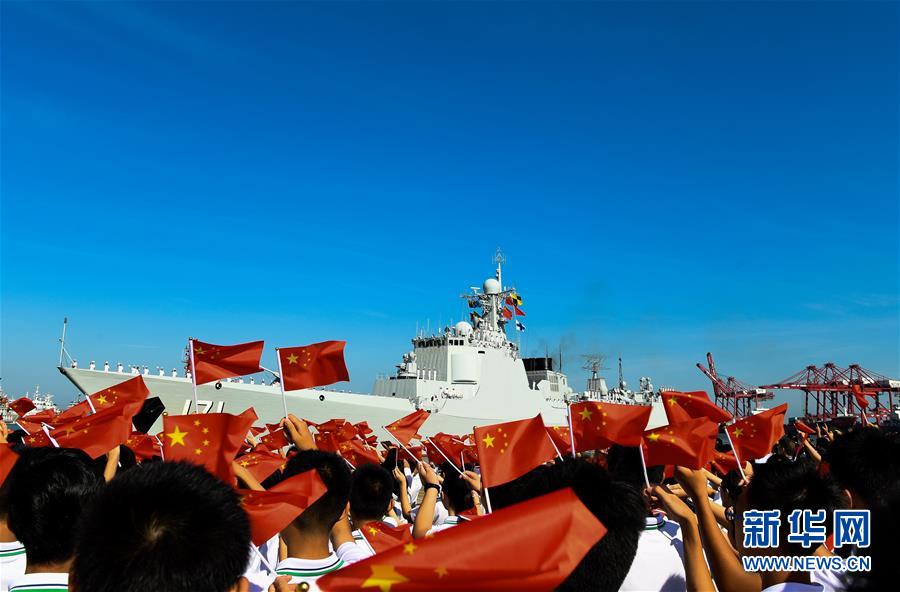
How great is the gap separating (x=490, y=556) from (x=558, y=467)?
1.28 m

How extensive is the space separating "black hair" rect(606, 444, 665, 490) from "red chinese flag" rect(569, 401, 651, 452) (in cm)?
11

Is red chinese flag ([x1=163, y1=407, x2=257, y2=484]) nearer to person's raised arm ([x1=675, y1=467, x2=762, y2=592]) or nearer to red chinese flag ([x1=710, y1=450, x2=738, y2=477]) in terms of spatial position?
person's raised arm ([x1=675, y1=467, x2=762, y2=592])

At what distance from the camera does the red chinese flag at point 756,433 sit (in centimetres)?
775

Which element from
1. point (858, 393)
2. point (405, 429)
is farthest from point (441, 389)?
point (858, 393)

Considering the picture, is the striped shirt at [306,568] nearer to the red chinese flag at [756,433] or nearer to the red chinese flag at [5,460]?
the red chinese flag at [5,460]

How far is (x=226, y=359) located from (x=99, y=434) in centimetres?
251

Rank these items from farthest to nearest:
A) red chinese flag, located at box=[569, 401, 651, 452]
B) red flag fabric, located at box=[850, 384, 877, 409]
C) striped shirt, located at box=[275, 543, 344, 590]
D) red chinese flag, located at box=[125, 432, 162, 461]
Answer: red flag fabric, located at box=[850, 384, 877, 409] < red chinese flag, located at box=[125, 432, 162, 461] < red chinese flag, located at box=[569, 401, 651, 452] < striped shirt, located at box=[275, 543, 344, 590]

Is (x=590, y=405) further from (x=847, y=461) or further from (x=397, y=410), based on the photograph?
(x=397, y=410)

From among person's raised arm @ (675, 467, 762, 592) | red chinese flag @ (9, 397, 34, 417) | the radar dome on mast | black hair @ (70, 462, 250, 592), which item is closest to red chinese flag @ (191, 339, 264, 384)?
black hair @ (70, 462, 250, 592)

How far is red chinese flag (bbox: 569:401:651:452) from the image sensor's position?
598 centimetres

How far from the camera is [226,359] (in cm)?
845

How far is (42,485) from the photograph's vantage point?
321 cm

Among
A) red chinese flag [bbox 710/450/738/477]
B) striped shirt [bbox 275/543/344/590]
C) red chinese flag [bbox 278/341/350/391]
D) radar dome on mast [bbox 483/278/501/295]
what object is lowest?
red chinese flag [bbox 710/450/738/477]

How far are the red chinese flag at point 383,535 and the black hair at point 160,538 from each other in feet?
10.3
